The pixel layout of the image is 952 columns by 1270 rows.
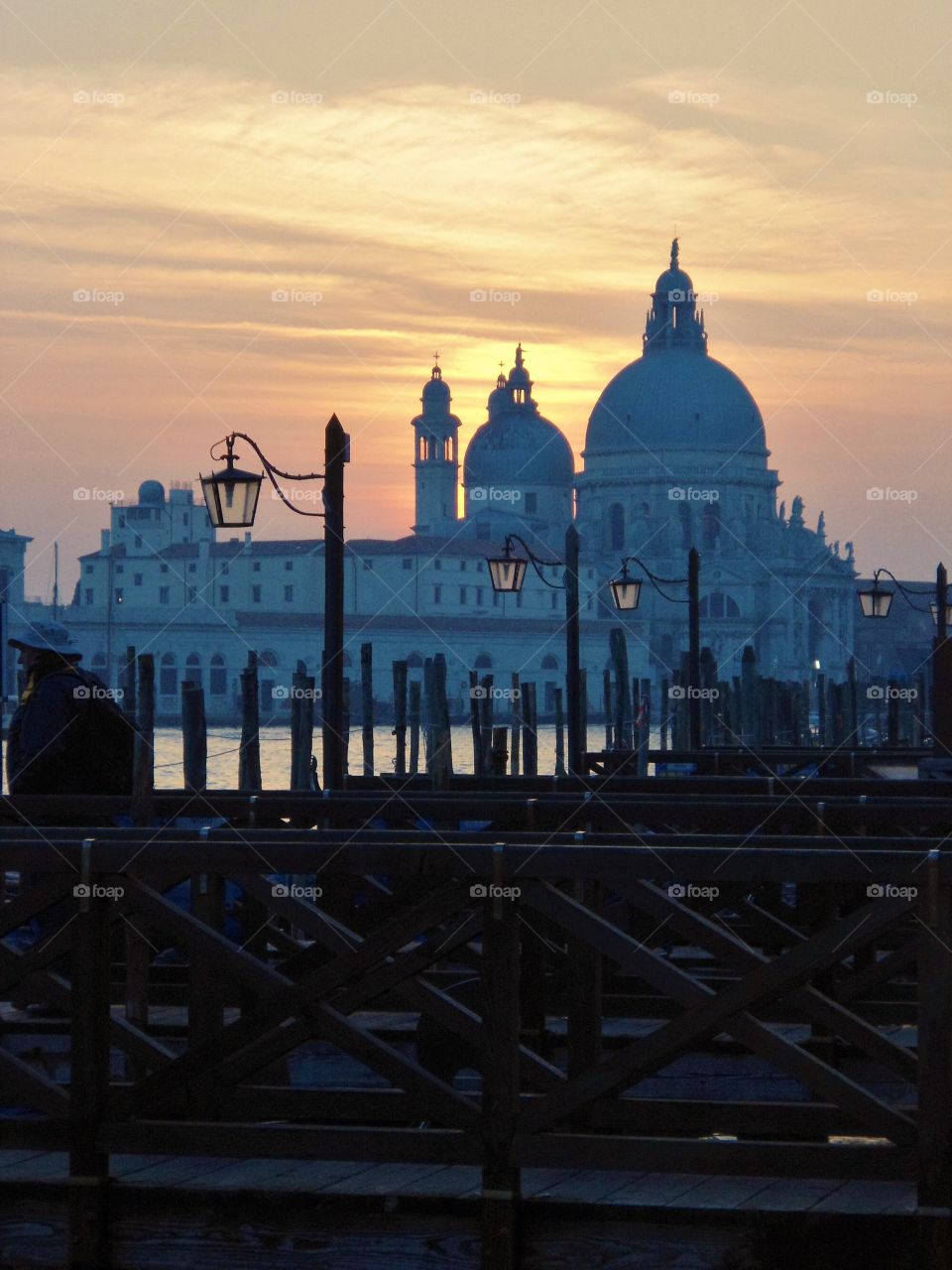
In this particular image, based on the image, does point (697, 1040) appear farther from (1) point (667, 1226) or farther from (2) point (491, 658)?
(2) point (491, 658)

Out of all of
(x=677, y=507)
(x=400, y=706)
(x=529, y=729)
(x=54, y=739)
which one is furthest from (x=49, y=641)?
(x=677, y=507)

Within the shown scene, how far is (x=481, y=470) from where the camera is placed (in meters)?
104

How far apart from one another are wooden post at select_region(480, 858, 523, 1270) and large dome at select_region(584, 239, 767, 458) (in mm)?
92866

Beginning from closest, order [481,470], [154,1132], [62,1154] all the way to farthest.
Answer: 1. [154,1132]
2. [62,1154]
3. [481,470]

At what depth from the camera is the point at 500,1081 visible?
4.40 meters

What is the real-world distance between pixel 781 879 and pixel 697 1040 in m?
0.37

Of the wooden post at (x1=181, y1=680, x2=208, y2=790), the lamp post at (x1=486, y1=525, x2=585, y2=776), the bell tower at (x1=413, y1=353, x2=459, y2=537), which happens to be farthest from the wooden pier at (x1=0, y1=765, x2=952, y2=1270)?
the bell tower at (x1=413, y1=353, x2=459, y2=537)

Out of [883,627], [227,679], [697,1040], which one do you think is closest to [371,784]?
[697,1040]

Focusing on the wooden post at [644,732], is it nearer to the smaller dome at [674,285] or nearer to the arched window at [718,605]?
the arched window at [718,605]

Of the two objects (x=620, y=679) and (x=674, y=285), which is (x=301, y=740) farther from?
(x=674, y=285)

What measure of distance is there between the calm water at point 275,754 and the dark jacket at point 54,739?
28561 millimetres

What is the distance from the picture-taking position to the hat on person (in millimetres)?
6910

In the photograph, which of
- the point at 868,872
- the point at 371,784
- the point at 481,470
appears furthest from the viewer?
the point at 481,470

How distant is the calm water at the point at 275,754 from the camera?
45850 millimetres
